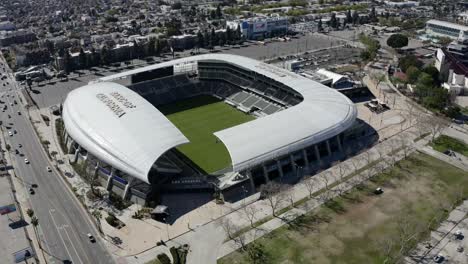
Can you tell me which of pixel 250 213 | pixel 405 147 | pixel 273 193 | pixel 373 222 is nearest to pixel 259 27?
pixel 405 147

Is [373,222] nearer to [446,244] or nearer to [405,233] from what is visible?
[405,233]

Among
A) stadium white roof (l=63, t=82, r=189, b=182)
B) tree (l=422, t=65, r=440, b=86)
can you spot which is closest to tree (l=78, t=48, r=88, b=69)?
stadium white roof (l=63, t=82, r=189, b=182)

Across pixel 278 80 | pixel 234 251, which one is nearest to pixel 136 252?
pixel 234 251

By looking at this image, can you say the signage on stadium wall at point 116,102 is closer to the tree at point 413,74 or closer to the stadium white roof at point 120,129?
the stadium white roof at point 120,129

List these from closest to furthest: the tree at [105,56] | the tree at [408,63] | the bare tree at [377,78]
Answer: the bare tree at [377,78], the tree at [408,63], the tree at [105,56]

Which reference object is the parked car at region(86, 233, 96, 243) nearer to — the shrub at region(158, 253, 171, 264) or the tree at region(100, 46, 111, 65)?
the shrub at region(158, 253, 171, 264)

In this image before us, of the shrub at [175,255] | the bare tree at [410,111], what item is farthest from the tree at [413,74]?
the shrub at [175,255]
